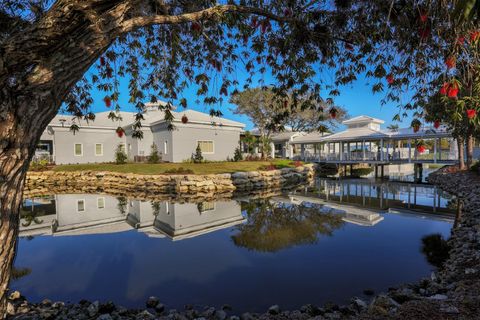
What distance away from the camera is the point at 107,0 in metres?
2.01

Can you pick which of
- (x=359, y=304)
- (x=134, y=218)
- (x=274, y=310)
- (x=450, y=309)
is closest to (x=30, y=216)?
(x=134, y=218)

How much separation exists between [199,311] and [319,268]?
2.49m

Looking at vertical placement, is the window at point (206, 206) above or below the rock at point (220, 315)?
above

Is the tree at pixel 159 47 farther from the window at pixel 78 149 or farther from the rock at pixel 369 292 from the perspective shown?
the window at pixel 78 149

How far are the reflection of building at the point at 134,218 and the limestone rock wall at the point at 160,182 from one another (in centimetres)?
265

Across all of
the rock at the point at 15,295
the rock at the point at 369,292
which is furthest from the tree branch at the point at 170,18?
the rock at the point at 15,295

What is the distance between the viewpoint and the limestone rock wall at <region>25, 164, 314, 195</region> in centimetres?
1485

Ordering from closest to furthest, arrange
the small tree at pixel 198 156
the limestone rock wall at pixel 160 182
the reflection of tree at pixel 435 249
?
the reflection of tree at pixel 435 249 < the limestone rock wall at pixel 160 182 < the small tree at pixel 198 156

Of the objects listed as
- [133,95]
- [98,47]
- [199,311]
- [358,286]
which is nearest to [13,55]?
[98,47]

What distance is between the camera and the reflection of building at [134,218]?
825 centimetres

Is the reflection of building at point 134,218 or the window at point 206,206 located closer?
the reflection of building at point 134,218

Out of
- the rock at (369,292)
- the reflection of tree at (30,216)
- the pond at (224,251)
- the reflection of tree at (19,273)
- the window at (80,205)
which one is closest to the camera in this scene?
the rock at (369,292)

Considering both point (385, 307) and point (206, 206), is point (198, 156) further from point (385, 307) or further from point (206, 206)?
point (385, 307)

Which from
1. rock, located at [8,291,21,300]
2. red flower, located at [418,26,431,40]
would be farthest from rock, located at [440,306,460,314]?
rock, located at [8,291,21,300]
